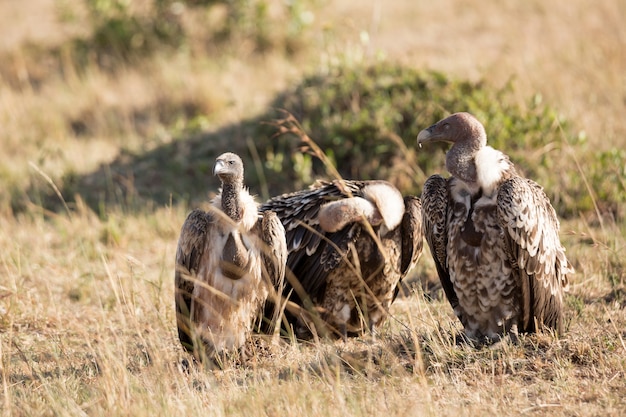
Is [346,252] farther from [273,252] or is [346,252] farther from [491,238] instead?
[491,238]

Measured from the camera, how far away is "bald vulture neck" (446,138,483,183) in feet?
16.9

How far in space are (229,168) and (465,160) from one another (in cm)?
140

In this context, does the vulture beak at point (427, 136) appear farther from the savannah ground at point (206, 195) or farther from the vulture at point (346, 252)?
the savannah ground at point (206, 195)

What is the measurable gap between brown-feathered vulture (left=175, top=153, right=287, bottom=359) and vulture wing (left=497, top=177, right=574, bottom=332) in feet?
4.38

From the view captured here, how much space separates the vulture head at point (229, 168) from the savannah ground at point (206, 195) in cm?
76

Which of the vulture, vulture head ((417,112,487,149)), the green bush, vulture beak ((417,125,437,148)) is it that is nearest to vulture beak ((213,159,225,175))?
the vulture

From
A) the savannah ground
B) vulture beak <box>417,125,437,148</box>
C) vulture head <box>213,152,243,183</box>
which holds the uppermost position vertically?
vulture beak <box>417,125,437,148</box>

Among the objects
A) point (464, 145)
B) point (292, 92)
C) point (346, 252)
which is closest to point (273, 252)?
point (346, 252)

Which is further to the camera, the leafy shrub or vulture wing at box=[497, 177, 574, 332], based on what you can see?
the leafy shrub

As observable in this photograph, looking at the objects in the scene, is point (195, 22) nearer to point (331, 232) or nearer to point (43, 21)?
point (43, 21)

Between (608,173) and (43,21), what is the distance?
37.1 feet

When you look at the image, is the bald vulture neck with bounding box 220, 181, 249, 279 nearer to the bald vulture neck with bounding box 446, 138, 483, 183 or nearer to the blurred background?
the bald vulture neck with bounding box 446, 138, 483, 183

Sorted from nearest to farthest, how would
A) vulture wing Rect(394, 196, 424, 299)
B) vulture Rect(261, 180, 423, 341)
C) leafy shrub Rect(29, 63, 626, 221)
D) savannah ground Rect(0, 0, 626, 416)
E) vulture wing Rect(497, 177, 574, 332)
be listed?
savannah ground Rect(0, 0, 626, 416) < vulture wing Rect(497, 177, 574, 332) < vulture Rect(261, 180, 423, 341) < vulture wing Rect(394, 196, 424, 299) < leafy shrub Rect(29, 63, 626, 221)

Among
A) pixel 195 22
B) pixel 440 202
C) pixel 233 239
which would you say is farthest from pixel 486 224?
pixel 195 22
